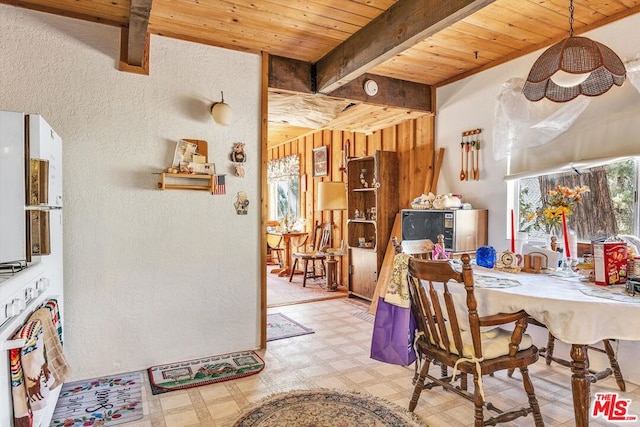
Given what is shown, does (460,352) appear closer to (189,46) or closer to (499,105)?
(499,105)

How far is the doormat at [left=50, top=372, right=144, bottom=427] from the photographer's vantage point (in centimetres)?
216

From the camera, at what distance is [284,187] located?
8.12 m

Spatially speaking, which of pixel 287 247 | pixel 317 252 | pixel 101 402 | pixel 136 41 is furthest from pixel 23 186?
pixel 287 247

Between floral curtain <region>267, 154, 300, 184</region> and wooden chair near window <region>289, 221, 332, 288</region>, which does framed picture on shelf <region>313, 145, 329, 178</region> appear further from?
wooden chair near window <region>289, 221, 332, 288</region>

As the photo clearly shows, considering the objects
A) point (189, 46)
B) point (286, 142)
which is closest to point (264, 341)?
point (189, 46)

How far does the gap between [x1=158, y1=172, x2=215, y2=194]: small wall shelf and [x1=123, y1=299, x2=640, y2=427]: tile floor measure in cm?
135

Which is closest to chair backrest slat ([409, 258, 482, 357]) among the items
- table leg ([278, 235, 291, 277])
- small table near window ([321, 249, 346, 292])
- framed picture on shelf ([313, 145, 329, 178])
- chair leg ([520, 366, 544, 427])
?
chair leg ([520, 366, 544, 427])

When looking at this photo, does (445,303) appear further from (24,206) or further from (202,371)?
(24,206)

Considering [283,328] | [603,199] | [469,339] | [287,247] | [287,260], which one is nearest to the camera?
[469,339]

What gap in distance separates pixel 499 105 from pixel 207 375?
3.09 m

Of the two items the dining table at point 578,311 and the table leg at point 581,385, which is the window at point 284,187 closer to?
the dining table at point 578,311

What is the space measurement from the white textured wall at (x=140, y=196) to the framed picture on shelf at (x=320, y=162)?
3.03 m

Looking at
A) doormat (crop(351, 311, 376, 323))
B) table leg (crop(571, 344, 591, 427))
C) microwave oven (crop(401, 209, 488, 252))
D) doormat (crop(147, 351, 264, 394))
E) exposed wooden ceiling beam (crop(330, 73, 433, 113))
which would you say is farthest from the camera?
doormat (crop(351, 311, 376, 323))

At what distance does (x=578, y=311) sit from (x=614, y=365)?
107 centimetres
